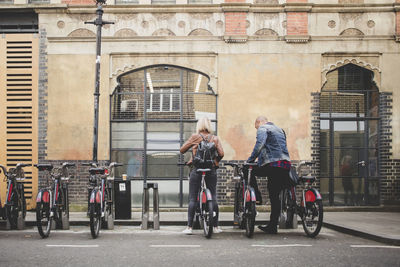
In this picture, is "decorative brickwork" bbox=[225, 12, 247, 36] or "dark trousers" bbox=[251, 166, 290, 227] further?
"decorative brickwork" bbox=[225, 12, 247, 36]

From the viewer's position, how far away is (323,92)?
38.0 feet

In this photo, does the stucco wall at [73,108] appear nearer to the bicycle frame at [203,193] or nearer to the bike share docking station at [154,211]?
the bike share docking station at [154,211]

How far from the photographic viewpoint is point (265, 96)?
1144 cm

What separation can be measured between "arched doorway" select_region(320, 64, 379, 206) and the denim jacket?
458 centimetres

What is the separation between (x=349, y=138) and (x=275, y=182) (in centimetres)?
501

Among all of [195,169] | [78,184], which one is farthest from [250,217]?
[78,184]

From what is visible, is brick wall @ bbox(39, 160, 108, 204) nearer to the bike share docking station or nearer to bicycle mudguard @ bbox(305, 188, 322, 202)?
the bike share docking station

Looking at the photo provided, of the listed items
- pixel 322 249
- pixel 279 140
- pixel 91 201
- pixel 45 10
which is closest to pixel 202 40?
pixel 45 10

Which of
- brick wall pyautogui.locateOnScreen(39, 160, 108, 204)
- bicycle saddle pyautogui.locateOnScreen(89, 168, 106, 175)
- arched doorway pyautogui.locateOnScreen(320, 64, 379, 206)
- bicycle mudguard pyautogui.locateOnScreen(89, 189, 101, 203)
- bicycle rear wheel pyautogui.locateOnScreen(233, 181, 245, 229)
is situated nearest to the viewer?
bicycle mudguard pyautogui.locateOnScreen(89, 189, 101, 203)

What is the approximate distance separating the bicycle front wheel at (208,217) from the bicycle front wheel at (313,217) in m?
1.56

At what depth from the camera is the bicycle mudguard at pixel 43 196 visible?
7170mm

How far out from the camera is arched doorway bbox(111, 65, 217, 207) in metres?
11.5

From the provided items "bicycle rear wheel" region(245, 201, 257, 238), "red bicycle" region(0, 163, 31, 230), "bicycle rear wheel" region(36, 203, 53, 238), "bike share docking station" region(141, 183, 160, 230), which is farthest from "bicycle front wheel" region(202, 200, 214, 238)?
"red bicycle" region(0, 163, 31, 230)

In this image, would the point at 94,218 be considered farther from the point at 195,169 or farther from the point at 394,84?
the point at 394,84
